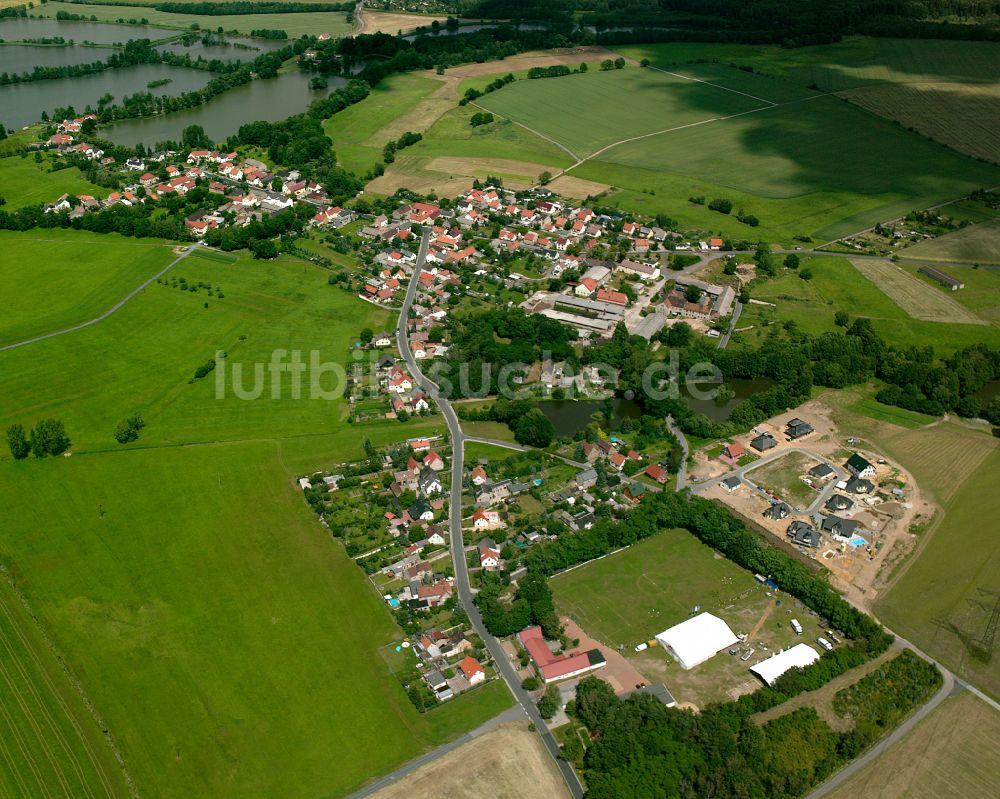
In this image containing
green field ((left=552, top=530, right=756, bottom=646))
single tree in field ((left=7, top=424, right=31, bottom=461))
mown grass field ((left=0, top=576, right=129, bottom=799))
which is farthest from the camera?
single tree in field ((left=7, top=424, right=31, bottom=461))

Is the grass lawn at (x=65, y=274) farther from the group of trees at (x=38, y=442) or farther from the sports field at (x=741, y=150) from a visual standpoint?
the sports field at (x=741, y=150)

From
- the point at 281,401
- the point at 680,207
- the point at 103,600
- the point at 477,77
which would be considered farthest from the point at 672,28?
the point at 103,600

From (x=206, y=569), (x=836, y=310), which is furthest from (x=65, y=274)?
(x=836, y=310)

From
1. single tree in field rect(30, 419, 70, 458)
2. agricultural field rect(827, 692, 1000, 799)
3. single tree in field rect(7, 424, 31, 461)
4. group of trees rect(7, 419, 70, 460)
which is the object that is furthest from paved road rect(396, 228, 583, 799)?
single tree in field rect(7, 424, 31, 461)

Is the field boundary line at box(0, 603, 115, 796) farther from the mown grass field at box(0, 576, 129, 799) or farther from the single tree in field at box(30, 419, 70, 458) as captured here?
the single tree in field at box(30, 419, 70, 458)

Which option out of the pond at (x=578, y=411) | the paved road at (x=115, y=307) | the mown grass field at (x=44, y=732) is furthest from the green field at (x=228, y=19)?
the mown grass field at (x=44, y=732)

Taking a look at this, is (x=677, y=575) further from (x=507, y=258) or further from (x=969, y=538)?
(x=507, y=258)

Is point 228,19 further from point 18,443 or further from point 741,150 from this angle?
point 18,443
